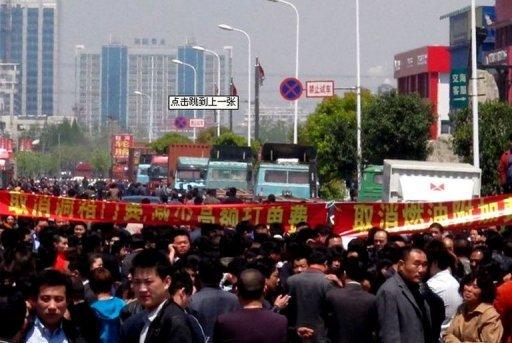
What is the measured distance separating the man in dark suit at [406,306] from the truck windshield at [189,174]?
57163 mm

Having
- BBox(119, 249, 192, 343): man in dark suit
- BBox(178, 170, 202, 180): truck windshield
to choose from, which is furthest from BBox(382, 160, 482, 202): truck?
BBox(178, 170, 202, 180): truck windshield

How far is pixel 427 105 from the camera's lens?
6125cm

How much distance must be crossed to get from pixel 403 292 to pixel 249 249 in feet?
14.9

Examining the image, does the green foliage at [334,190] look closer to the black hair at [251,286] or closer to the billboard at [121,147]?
the black hair at [251,286]

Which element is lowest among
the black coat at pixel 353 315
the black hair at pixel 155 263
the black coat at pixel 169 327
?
the black coat at pixel 353 315

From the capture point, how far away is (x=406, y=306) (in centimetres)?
1152

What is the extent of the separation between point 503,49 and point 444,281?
73.5 meters

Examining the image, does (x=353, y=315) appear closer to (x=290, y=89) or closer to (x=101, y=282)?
(x=101, y=282)

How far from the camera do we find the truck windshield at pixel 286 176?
4759 cm

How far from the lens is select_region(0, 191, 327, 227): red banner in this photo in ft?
74.2

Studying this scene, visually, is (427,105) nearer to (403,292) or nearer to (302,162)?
(302,162)

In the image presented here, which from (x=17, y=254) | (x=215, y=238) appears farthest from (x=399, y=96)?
(x=17, y=254)

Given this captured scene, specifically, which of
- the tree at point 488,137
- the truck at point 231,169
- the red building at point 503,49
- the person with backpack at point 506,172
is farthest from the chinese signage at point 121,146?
the person with backpack at point 506,172

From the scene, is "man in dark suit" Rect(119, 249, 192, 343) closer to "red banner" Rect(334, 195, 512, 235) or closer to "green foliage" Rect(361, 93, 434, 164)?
"red banner" Rect(334, 195, 512, 235)
